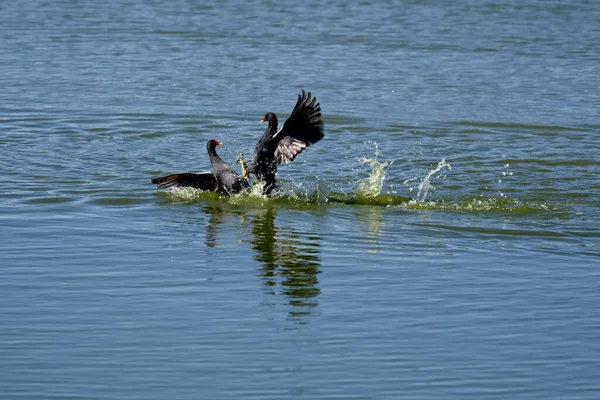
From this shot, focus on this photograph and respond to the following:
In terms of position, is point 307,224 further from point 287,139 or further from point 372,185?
point 372,185

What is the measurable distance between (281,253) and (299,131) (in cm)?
196

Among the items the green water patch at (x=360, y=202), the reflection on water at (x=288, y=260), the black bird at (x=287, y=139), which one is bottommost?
the reflection on water at (x=288, y=260)

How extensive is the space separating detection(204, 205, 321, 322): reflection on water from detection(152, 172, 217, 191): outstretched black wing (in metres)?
0.29

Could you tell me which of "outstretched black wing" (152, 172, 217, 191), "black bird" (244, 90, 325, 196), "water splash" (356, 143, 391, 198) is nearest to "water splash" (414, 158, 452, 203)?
"water splash" (356, 143, 391, 198)

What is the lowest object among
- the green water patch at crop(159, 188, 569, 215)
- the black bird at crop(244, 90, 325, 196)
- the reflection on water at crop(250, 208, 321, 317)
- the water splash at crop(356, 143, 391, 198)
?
the reflection on water at crop(250, 208, 321, 317)

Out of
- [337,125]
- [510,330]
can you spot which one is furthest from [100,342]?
[337,125]

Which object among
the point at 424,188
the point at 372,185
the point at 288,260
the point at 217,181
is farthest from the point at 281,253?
the point at 424,188

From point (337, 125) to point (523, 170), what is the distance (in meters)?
3.08

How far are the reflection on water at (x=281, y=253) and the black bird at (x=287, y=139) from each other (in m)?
0.38

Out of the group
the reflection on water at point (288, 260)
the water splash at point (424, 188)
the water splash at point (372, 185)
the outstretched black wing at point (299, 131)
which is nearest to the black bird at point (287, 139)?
the outstretched black wing at point (299, 131)

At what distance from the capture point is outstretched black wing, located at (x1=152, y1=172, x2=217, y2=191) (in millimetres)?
10695

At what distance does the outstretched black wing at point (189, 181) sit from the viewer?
35.1 ft

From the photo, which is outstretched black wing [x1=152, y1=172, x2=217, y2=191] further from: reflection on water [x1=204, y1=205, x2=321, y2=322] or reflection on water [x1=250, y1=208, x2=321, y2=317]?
reflection on water [x1=250, y1=208, x2=321, y2=317]

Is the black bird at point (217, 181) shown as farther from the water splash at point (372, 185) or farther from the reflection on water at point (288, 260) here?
the water splash at point (372, 185)
